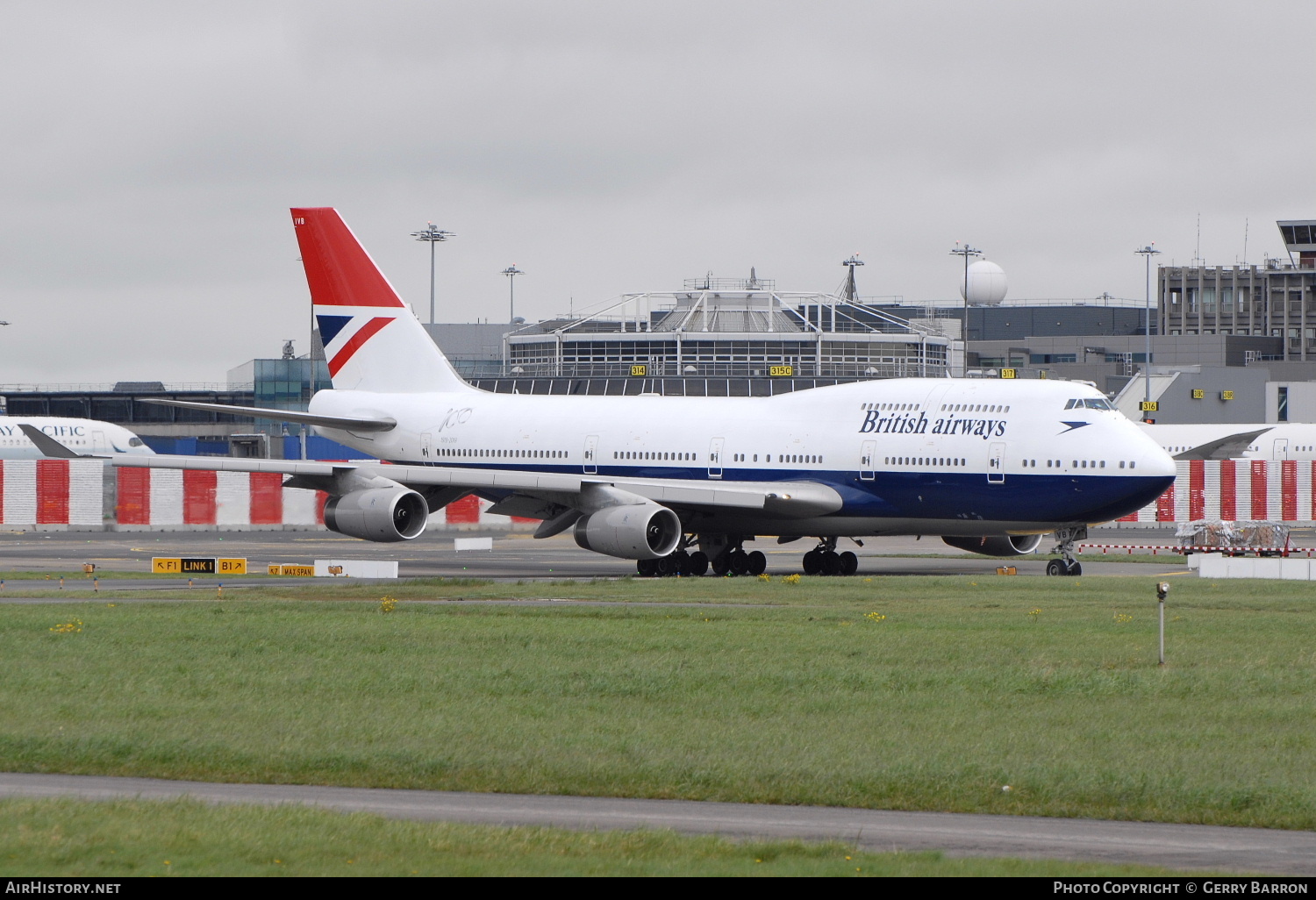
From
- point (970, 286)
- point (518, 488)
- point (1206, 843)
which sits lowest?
point (1206, 843)

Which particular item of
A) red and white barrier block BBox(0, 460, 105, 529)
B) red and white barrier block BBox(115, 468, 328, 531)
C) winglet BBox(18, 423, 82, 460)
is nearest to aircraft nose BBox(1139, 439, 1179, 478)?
red and white barrier block BBox(115, 468, 328, 531)

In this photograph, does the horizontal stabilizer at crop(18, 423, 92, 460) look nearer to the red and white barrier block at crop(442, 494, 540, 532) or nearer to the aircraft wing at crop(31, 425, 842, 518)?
the red and white barrier block at crop(442, 494, 540, 532)

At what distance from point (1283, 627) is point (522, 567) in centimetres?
2405

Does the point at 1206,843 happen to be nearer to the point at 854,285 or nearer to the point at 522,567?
the point at 522,567

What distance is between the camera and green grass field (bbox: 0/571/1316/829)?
1510cm

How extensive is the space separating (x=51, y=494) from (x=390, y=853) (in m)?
57.0

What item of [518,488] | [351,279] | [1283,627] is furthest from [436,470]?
[1283,627]

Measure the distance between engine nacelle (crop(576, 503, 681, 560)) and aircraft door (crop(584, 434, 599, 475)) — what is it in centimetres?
360

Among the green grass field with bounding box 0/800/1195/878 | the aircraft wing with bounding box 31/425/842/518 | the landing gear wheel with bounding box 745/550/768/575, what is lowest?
the green grass field with bounding box 0/800/1195/878

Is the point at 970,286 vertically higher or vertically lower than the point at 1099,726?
higher

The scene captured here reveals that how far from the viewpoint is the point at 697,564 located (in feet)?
145

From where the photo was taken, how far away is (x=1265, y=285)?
154 m

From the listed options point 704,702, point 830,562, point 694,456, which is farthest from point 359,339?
point 704,702
